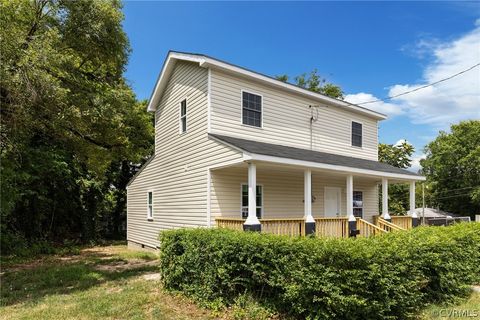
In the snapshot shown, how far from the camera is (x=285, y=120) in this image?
491 inches

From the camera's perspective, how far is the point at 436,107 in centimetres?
1389

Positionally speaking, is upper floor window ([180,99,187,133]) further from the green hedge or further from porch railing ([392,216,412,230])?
porch railing ([392,216,412,230])

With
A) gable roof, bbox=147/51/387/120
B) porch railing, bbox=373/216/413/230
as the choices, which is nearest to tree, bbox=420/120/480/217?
porch railing, bbox=373/216/413/230

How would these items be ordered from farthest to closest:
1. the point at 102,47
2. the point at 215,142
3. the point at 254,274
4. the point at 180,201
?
the point at 102,47
the point at 180,201
the point at 215,142
the point at 254,274

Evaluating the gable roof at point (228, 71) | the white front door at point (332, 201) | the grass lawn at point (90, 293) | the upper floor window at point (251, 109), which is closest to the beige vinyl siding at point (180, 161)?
the gable roof at point (228, 71)

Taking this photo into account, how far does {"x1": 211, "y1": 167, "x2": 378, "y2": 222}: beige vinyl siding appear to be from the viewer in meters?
10.2

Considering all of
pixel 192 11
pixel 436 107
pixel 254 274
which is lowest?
pixel 254 274

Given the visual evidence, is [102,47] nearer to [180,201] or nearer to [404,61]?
[180,201]

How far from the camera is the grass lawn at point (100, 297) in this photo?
6.04 metres

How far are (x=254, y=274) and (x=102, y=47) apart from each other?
37.3ft

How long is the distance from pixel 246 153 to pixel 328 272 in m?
3.98

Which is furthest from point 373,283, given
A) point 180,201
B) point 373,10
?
point 373,10

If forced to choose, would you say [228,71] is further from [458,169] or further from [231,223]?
[458,169]

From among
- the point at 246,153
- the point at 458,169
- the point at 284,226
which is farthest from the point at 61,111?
the point at 458,169
